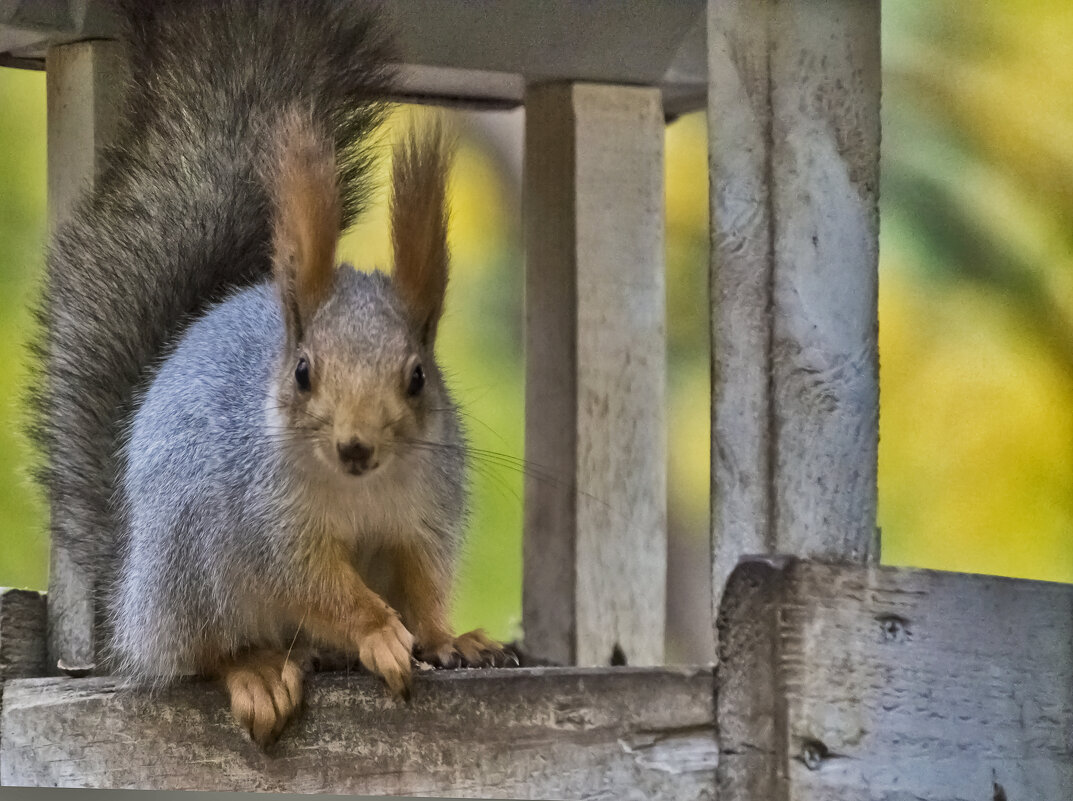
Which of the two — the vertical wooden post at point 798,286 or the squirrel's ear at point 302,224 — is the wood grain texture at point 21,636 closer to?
the squirrel's ear at point 302,224

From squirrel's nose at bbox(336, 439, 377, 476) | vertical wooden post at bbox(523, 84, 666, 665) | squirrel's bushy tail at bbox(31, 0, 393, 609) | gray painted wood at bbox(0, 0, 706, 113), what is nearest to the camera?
squirrel's nose at bbox(336, 439, 377, 476)

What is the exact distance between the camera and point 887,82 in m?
1.33

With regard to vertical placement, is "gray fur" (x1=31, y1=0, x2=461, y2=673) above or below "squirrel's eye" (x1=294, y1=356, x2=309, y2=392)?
above

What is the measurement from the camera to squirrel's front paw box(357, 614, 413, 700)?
1182mm

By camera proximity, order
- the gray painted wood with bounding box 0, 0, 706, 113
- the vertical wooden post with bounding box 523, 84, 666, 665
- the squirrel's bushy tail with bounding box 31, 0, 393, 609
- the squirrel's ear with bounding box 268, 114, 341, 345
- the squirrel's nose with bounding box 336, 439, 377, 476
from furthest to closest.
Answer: the vertical wooden post with bounding box 523, 84, 666, 665
the squirrel's bushy tail with bounding box 31, 0, 393, 609
the gray painted wood with bounding box 0, 0, 706, 113
the squirrel's ear with bounding box 268, 114, 341, 345
the squirrel's nose with bounding box 336, 439, 377, 476

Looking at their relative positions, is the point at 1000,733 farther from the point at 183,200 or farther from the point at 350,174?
the point at 183,200

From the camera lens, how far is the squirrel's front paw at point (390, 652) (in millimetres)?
1182

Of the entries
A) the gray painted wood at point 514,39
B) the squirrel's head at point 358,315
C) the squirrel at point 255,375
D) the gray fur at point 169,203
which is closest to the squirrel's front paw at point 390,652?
the squirrel at point 255,375

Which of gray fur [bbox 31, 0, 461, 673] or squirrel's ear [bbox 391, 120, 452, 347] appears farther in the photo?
gray fur [bbox 31, 0, 461, 673]

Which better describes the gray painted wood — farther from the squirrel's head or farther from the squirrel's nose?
the squirrel's nose

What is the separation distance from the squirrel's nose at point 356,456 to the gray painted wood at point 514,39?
542 mm

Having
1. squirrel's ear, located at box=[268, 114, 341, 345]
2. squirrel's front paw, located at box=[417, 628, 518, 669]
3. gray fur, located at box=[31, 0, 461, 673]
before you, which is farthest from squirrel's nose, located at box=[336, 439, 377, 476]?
gray fur, located at box=[31, 0, 461, 673]

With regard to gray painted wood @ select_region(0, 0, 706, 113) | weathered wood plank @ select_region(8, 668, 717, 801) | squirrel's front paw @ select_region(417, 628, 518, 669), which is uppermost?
gray painted wood @ select_region(0, 0, 706, 113)

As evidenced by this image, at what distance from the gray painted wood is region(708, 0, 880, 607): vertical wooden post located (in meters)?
0.17
